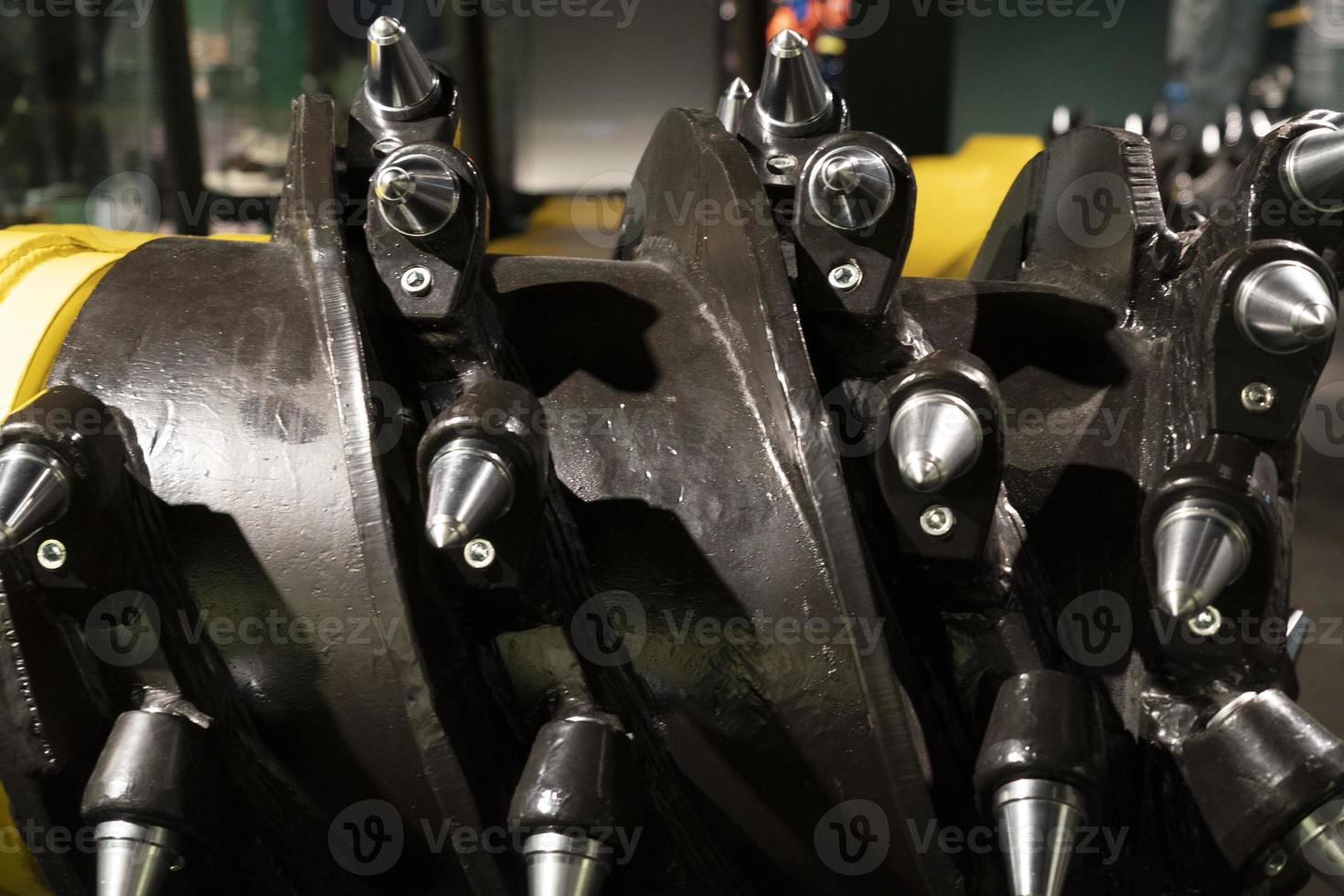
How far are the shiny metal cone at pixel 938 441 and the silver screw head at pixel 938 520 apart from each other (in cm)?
4

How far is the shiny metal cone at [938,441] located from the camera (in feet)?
1.94

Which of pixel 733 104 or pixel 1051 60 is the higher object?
pixel 733 104

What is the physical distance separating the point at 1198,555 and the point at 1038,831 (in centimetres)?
15

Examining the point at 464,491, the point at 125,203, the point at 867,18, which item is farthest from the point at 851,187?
the point at 867,18

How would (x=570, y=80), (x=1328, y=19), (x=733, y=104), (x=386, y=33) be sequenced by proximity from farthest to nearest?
(x=570, y=80) < (x=1328, y=19) < (x=733, y=104) < (x=386, y=33)

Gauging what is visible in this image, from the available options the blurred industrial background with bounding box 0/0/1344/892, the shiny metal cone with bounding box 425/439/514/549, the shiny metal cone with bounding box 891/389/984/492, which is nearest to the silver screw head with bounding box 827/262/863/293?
the shiny metal cone with bounding box 891/389/984/492

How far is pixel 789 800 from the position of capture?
698mm

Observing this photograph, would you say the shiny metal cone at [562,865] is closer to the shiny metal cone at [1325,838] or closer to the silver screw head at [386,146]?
the shiny metal cone at [1325,838]

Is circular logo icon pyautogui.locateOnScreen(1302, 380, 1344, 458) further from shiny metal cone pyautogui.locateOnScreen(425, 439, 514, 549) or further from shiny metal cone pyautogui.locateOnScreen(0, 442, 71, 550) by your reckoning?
shiny metal cone pyautogui.locateOnScreen(0, 442, 71, 550)

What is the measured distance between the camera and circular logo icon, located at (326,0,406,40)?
304 cm

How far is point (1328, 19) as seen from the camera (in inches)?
110

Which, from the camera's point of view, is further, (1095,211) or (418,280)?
(1095,211)

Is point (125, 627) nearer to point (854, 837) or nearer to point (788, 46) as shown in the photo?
point (854, 837)

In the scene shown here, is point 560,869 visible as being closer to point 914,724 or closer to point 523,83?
point 914,724
